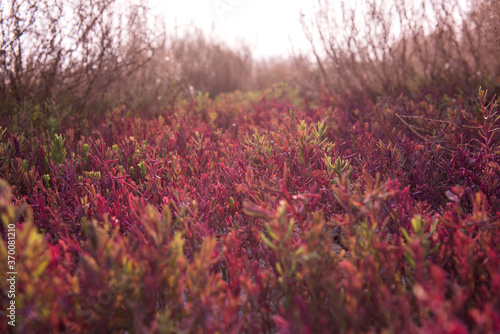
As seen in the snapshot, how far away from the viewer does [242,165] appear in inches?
103

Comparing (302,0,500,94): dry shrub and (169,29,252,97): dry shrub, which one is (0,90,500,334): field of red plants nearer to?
(302,0,500,94): dry shrub

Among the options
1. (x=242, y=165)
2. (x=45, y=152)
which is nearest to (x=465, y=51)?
(x=242, y=165)

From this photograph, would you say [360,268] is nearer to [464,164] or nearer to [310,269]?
[310,269]

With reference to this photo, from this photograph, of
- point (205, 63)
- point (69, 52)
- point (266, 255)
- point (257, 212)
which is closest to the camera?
point (257, 212)

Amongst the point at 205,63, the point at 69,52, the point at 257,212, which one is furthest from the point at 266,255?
the point at 205,63

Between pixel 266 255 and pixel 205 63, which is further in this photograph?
pixel 205 63

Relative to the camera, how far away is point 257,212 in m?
1.47

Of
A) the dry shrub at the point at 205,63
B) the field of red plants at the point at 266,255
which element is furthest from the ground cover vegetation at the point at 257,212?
the dry shrub at the point at 205,63

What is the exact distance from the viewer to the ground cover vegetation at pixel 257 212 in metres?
1.30

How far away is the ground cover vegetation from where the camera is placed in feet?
4.28

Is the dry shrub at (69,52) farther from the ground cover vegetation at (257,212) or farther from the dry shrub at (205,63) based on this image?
the dry shrub at (205,63)

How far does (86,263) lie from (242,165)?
150 centimetres

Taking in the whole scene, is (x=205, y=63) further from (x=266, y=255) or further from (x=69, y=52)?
(x=266, y=255)

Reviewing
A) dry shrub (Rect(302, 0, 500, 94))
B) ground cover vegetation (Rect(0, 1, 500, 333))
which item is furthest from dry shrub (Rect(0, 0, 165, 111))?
dry shrub (Rect(302, 0, 500, 94))
